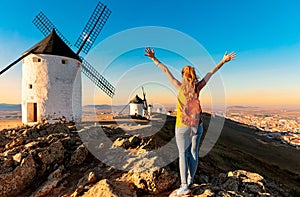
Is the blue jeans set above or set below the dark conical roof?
below

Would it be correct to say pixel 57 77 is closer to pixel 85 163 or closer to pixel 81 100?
pixel 81 100

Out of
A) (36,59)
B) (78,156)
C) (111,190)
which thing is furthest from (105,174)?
(36,59)

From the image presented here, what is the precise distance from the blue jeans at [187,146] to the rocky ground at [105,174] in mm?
625

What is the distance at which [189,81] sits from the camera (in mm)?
4484

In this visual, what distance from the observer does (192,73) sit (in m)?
4.51

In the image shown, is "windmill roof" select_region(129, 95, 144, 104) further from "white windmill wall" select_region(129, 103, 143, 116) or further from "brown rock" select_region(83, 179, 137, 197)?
"brown rock" select_region(83, 179, 137, 197)

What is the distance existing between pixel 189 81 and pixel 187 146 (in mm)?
1456

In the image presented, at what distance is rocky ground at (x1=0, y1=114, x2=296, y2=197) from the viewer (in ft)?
18.5

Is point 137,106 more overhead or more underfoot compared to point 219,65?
more underfoot

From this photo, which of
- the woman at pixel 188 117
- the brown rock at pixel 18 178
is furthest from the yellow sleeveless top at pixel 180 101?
the brown rock at pixel 18 178

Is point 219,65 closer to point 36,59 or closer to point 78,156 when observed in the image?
point 78,156

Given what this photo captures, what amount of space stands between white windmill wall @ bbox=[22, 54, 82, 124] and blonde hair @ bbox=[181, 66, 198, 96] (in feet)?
55.5

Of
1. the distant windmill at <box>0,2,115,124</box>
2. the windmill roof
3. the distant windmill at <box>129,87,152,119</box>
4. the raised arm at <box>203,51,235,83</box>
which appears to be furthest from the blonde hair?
the windmill roof

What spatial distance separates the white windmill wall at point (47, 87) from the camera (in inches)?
718
